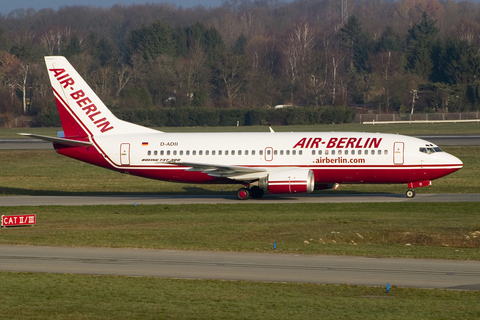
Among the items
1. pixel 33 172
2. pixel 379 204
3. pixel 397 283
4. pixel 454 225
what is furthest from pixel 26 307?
pixel 33 172

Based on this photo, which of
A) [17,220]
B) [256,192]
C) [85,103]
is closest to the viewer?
[17,220]

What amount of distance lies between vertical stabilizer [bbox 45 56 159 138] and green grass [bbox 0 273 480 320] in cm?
2453

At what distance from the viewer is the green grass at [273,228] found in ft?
94.5

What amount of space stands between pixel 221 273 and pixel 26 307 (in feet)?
22.2

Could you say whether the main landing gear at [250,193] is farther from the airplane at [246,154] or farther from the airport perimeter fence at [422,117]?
the airport perimeter fence at [422,117]

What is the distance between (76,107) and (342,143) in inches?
658

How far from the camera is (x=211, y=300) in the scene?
19.8 meters

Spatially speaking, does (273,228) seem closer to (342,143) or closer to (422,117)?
(342,143)

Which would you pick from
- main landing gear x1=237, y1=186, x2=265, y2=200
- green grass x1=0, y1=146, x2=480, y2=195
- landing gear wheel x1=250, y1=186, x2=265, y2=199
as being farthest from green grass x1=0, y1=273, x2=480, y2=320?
green grass x1=0, y1=146, x2=480, y2=195

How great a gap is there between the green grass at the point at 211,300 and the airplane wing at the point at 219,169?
21294 millimetres

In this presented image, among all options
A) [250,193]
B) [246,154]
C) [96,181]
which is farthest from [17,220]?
[96,181]

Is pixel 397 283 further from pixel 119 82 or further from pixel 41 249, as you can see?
pixel 119 82

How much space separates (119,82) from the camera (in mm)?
149750

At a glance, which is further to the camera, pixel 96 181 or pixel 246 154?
pixel 96 181
